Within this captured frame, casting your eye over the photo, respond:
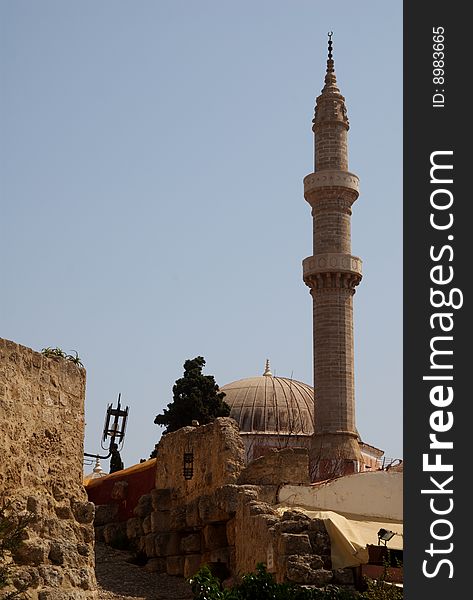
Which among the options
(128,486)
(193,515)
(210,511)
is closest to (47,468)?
(210,511)

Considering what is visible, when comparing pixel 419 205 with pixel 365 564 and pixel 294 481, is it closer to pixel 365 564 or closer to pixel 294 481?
pixel 365 564

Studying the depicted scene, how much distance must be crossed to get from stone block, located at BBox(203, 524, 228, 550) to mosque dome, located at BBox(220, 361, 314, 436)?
813 inches

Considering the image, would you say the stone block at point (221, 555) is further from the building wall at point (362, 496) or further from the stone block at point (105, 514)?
the stone block at point (105, 514)

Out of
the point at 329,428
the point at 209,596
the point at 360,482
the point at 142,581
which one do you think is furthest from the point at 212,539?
the point at 329,428

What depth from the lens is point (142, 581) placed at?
17.4m

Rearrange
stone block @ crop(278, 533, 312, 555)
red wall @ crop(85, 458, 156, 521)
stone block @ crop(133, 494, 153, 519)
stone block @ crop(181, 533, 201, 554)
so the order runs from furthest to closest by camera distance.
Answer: red wall @ crop(85, 458, 156, 521) → stone block @ crop(133, 494, 153, 519) → stone block @ crop(181, 533, 201, 554) → stone block @ crop(278, 533, 312, 555)

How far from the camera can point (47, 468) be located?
35.9ft

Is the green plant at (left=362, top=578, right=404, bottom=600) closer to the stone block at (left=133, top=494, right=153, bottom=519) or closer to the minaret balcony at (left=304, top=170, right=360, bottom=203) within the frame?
the stone block at (left=133, top=494, right=153, bottom=519)

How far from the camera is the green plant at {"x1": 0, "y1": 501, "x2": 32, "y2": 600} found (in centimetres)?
930

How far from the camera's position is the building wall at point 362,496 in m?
17.2

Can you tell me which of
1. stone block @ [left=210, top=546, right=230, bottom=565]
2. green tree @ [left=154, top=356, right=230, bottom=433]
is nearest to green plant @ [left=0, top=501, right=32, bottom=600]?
stone block @ [left=210, top=546, right=230, bottom=565]

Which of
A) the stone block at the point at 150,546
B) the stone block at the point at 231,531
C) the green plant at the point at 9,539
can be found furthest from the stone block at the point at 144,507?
the green plant at the point at 9,539

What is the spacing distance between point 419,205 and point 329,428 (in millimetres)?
25712

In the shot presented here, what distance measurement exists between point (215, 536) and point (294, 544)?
448 centimetres
